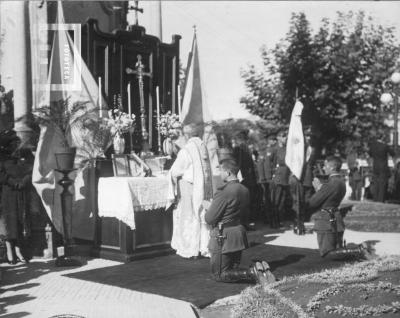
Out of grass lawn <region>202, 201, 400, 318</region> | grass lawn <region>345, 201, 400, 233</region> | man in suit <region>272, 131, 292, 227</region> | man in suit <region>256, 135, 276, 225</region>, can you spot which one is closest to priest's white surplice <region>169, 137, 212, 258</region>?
grass lawn <region>202, 201, 400, 318</region>

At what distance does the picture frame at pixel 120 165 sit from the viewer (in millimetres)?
8398

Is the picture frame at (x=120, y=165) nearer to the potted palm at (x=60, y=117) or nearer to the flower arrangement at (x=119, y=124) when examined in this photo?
the flower arrangement at (x=119, y=124)

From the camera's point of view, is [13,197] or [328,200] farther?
[13,197]

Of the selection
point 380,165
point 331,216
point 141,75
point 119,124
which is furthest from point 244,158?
point 380,165

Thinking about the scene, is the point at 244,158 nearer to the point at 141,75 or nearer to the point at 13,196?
the point at 141,75

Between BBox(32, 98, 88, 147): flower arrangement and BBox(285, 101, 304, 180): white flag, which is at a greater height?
BBox(32, 98, 88, 147): flower arrangement

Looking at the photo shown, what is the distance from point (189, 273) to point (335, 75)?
1108 cm

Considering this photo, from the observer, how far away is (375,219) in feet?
39.8

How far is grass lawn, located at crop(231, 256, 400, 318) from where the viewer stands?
4392mm

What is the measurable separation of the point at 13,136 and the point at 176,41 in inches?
183

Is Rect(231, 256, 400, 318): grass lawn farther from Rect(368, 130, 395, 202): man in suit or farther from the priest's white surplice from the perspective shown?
Rect(368, 130, 395, 202): man in suit

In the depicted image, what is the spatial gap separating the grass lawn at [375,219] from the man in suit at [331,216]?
3.94m

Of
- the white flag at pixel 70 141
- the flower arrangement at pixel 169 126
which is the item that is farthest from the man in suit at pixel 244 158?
the white flag at pixel 70 141

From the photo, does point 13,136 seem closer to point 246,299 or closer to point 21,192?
point 21,192
